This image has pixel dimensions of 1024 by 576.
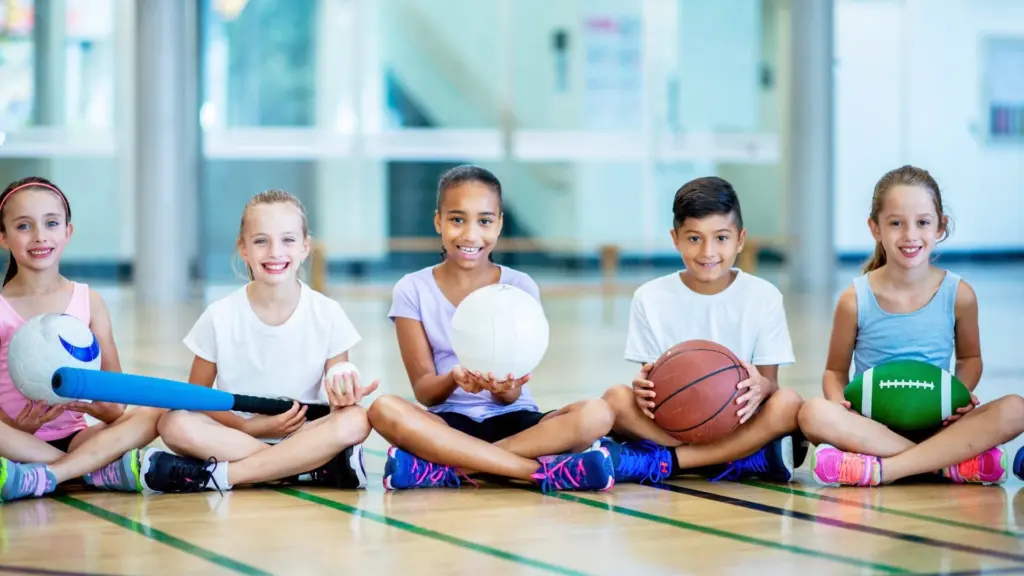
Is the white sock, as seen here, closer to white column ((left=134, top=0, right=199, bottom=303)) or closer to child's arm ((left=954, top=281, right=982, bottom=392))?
child's arm ((left=954, top=281, right=982, bottom=392))

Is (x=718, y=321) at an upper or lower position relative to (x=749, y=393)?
upper

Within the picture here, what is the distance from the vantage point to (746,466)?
3.08 m

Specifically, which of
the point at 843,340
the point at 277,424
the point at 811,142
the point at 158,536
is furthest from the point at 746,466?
the point at 811,142

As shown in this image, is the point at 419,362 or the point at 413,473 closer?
the point at 413,473

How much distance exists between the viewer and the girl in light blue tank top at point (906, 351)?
116 inches

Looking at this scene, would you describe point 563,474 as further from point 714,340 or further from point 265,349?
point 265,349

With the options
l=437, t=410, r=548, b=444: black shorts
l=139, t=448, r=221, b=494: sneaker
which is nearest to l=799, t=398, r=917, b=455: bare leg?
l=437, t=410, r=548, b=444: black shorts

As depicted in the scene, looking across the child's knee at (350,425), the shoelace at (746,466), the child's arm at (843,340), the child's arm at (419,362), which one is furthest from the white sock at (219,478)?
the child's arm at (843,340)

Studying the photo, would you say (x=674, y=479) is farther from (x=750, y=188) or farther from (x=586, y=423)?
(x=750, y=188)

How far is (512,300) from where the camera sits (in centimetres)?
288

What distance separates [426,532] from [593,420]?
614mm

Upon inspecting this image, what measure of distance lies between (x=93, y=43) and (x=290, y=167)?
6.90 ft

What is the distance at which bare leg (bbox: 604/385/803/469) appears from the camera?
3027 millimetres

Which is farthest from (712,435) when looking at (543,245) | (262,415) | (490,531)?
(543,245)
